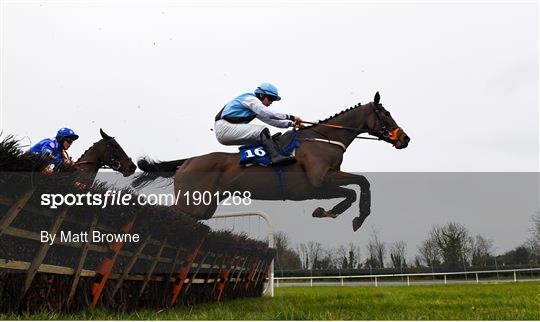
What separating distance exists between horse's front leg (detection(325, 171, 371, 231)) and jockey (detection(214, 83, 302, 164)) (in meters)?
0.44

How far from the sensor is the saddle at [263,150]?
5004 millimetres

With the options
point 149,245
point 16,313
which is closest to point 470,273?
point 149,245

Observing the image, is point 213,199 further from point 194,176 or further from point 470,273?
point 470,273

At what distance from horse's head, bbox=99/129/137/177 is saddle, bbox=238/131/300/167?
106 inches

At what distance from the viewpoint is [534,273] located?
79.6 ft

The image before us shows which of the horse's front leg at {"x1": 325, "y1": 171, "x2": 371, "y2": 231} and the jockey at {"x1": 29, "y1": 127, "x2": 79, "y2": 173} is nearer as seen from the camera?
the horse's front leg at {"x1": 325, "y1": 171, "x2": 371, "y2": 231}

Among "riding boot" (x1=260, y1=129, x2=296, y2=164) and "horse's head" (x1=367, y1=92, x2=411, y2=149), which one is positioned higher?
"horse's head" (x1=367, y1=92, x2=411, y2=149)

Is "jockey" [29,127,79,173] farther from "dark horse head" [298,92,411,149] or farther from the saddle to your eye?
"dark horse head" [298,92,411,149]

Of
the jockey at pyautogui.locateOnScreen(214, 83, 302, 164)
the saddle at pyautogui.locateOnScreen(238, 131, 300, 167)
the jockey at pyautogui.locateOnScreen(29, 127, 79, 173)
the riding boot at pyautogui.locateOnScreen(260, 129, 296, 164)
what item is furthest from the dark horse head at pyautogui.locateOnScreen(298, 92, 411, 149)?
the jockey at pyautogui.locateOnScreen(29, 127, 79, 173)

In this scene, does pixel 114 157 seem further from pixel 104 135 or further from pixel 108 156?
pixel 104 135

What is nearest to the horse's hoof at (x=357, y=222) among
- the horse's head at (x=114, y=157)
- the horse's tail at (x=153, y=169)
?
the horse's tail at (x=153, y=169)

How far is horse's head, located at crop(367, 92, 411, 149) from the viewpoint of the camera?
5.35 metres

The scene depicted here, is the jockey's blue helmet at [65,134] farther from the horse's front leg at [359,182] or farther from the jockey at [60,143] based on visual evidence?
the horse's front leg at [359,182]

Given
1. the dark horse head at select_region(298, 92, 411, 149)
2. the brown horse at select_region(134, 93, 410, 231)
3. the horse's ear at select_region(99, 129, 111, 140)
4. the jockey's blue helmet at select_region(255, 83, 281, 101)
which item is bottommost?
the brown horse at select_region(134, 93, 410, 231)
